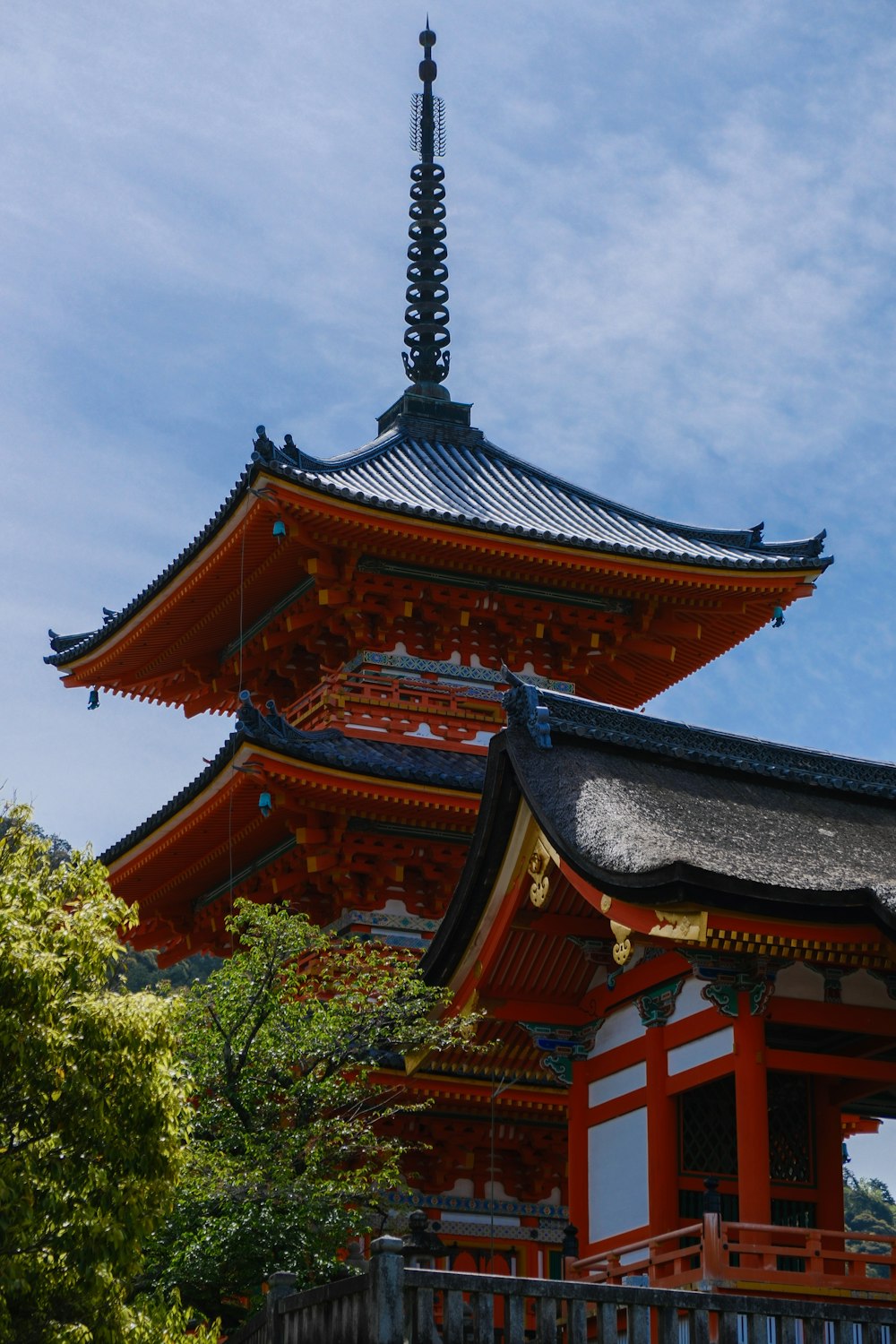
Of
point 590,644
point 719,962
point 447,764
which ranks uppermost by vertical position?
point 590,644

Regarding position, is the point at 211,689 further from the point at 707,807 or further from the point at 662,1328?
the point at 662,1328

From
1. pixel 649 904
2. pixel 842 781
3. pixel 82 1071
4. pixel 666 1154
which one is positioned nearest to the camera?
pixel 82 1071

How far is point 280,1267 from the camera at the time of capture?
15633 millimetres

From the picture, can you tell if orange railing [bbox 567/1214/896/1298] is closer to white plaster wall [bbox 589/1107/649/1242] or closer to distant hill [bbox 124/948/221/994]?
white plaster wall [bbox 589/1107/649/1242]

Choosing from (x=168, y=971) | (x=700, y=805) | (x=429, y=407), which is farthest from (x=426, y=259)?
(x=168, y=971)

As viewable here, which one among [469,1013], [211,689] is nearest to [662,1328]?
[469,1013]

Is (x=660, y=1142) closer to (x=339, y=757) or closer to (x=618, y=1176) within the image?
(x=618, y=1176)

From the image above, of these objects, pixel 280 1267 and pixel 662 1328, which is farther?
pixel 280 1267

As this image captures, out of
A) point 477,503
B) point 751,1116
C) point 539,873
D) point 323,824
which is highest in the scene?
point 477,503

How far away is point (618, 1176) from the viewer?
16.3m

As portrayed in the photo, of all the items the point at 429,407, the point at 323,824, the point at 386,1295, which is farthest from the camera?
the point at 429,407

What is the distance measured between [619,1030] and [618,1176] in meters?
1.24

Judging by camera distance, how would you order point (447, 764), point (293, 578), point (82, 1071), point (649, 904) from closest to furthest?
point (82, 1071) < point (649, 904) < point (447, 764) < point (293, 578)

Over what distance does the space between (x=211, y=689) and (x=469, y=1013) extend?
49.4 feet
